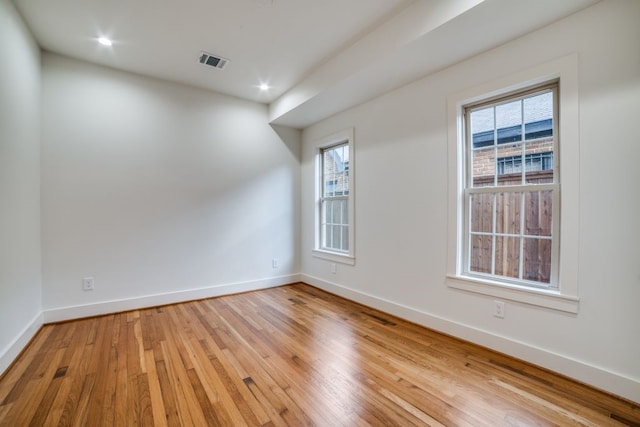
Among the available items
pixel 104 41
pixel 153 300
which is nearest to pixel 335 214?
pixel 153 300

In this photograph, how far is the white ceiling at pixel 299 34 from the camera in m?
2.05

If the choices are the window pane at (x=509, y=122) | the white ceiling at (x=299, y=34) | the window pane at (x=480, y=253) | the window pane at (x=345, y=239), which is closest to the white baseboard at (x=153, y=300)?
the window pane at (x=345, y=239)

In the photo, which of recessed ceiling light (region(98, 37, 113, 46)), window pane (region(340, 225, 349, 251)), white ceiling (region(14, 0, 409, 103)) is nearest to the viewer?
white ceiling (region(14, 0, 409, 103))

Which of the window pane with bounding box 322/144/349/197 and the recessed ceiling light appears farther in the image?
the window pane with bounding box 322/144/349/197

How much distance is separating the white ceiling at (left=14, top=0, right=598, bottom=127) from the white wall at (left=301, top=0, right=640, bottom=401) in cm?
19

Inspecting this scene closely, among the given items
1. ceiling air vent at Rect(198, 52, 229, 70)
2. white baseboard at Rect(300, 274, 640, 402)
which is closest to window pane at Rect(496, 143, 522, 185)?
white baseboard at Rect(300, 274, 640, 402)

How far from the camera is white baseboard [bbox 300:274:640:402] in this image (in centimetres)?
176

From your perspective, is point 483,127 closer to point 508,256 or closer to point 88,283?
point 508,256

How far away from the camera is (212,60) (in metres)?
3.06

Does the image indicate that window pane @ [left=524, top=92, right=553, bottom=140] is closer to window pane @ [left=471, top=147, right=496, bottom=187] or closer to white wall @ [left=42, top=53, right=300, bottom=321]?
window pane @ [left=471, top=147, right=496, bottom=187]

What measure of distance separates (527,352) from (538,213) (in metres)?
1.04

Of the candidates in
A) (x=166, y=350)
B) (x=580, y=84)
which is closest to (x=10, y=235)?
(x=166, y=350)

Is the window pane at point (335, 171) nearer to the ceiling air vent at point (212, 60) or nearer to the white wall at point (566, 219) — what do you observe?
the white wall at point (566, 219)

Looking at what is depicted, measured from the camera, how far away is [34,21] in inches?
95.0
